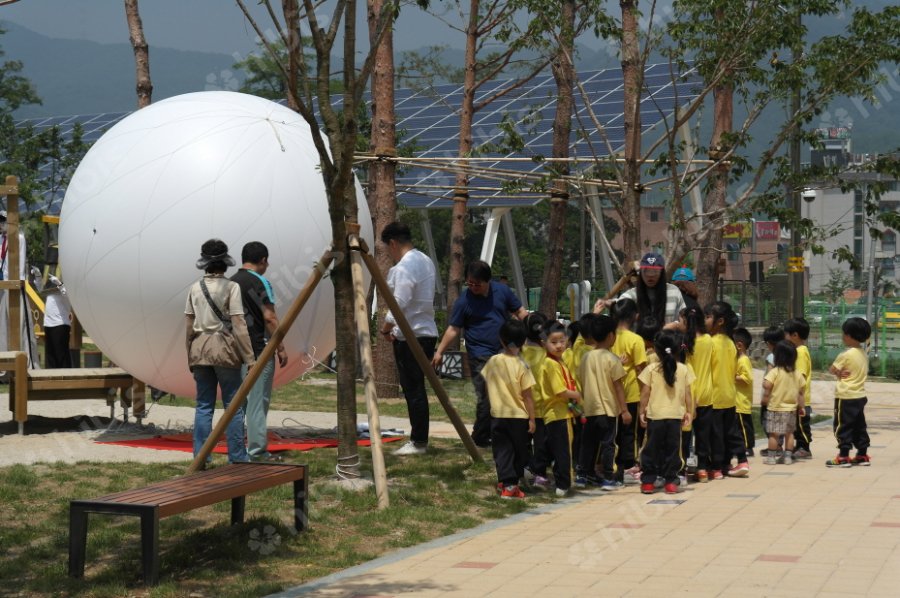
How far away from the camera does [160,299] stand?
33.0 ft

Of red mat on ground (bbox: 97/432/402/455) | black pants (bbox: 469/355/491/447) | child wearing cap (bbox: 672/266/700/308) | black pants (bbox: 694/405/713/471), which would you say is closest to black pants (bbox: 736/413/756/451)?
black pants (bbox: 694/405/713/471)

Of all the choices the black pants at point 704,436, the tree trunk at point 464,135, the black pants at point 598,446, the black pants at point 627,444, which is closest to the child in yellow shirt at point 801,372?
the black pants at point 704,436

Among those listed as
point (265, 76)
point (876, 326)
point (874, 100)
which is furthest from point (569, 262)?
point (874, 100)

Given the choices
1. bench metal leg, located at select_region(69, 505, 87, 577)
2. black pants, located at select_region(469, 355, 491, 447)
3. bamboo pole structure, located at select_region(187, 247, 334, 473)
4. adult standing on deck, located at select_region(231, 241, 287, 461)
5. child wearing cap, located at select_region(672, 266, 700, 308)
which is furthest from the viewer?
child wearing cap, located at select_region(672, 266, 700, 308)

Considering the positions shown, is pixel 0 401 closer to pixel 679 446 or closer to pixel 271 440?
pixel 271 440

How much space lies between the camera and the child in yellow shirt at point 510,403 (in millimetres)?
8953

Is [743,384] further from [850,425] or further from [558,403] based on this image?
[558,403]

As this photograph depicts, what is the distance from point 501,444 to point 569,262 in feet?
260

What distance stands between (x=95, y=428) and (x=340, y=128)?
4608 mm

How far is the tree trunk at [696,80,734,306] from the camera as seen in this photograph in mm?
17000

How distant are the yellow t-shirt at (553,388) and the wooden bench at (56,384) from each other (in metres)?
3.99

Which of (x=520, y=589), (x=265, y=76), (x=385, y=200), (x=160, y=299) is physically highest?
(x=265, y=76)

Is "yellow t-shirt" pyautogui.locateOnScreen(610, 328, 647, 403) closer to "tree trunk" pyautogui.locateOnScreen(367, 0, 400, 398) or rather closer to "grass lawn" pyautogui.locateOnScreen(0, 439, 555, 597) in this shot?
"grass lawn" pyautogui.locateOnScreen(0, 439, 555, 597)

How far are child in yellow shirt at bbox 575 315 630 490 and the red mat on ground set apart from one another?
192 cm
